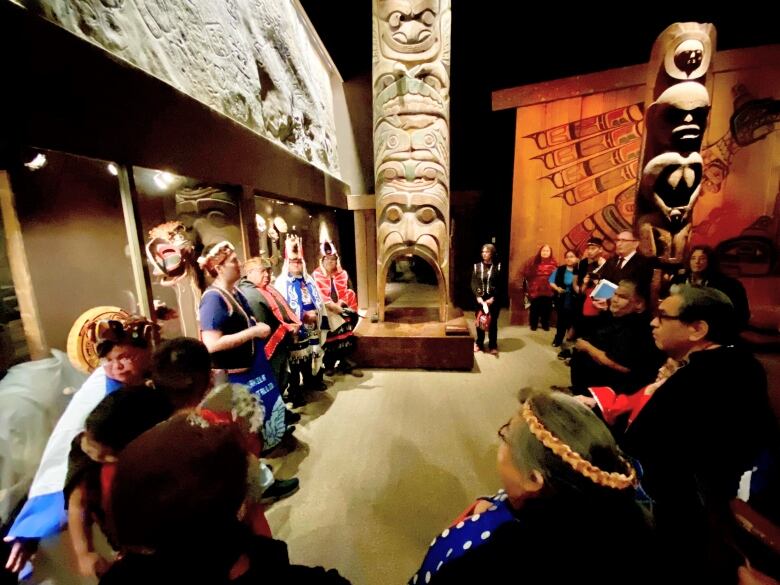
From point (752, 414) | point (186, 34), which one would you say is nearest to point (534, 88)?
point (186, 34)

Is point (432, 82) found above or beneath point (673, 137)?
above

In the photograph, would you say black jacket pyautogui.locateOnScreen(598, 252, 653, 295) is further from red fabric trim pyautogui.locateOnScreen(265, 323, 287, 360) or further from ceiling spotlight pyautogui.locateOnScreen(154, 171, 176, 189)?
ceiling spotlight pyautogui.locateOnScreen(154, 171, 176, 189)

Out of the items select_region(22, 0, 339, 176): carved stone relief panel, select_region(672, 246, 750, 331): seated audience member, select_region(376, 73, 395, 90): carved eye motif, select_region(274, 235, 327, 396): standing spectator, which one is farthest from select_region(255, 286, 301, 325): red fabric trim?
select_region(672, 246, 750, 331): seated audience member

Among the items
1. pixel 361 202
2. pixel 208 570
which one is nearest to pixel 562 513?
pixel 208 570

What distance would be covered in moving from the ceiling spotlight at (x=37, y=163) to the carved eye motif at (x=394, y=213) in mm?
3411

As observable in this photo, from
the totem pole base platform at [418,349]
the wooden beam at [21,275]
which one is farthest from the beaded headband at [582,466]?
the totem pole base platform at [418,349]

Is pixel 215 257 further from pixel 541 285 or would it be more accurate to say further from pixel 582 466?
pixel 541 285

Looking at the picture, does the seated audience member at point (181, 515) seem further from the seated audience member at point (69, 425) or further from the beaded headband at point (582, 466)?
the seated audience member at point (69, 425)

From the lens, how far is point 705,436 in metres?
1.36

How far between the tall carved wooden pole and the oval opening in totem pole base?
326mm

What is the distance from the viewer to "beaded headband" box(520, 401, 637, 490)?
0.79 metres

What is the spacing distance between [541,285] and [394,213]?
2.77 meters

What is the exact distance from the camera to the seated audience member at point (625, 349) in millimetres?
2279

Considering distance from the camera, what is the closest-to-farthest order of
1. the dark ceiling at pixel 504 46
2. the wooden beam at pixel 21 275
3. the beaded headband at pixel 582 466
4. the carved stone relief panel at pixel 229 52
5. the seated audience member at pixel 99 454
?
the beaded headband at pixel 582 466, the seated audience member at pixel 99 454, the wooden beam at pixel 21 275, the carved stone relief panel at pixel 229 52, the dark ceiling at pixel 504 46
